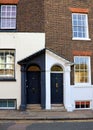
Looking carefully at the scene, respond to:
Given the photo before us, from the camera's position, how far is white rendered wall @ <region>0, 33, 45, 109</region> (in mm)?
18094

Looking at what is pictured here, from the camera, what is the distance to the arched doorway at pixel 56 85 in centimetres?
1833

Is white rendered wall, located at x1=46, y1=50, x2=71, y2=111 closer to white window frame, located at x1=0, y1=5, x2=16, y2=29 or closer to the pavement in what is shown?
the pavement

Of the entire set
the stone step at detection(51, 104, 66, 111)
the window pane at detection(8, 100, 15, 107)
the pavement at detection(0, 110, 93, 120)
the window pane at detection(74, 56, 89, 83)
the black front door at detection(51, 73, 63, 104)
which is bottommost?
the pavement at detection(0, 110, 93, 120)

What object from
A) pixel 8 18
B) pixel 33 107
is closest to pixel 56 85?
pixel 33 107

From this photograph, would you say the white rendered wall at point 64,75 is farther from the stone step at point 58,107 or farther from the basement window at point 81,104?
the basement window at point 81,104

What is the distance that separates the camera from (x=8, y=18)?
18.9 meters

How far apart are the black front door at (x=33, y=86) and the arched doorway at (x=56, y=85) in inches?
37.2

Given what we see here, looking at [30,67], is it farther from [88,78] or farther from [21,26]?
[88,78]

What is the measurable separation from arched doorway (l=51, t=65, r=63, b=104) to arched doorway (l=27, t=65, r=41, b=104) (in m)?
0.94

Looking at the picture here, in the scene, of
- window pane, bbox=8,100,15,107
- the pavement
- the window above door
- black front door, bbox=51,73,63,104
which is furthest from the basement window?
the window above door

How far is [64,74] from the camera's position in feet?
60.2

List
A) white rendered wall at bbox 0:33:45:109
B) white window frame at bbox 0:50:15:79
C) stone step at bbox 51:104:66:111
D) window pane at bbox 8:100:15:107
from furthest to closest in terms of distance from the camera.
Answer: white window frame at bbox 0:50:15:79
window pane at bbox 8:100:15:107
white rendered wall at bbox 0:33:45:109
stone step at bbox 51:104:66:111

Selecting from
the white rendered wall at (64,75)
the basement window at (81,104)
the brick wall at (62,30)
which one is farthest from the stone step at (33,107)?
the brick wall at (62,30)

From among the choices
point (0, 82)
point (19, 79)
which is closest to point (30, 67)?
point (19, 79)
